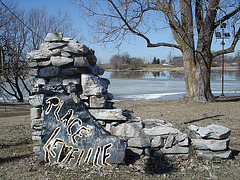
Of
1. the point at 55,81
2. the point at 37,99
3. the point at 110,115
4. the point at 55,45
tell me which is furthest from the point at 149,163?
the point at 55,45

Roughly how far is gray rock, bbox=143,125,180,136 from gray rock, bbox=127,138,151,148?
243 mm

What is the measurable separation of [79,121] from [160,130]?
1.78m

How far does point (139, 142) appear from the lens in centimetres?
510

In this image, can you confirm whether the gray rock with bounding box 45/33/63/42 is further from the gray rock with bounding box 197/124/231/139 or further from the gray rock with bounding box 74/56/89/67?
the gray rock with bounding box 197/124/231/139

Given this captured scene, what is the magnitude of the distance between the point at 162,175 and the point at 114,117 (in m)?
1.62

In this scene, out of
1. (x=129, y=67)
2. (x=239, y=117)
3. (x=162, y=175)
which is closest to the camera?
(x=162, y=175)

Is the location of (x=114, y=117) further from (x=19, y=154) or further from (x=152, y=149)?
(x=19, y=154)

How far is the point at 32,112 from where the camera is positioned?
18.4 ft

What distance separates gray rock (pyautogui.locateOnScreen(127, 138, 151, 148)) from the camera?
5.09 m

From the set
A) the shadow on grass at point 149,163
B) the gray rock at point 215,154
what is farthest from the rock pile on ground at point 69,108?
the gray rock at point 215,154

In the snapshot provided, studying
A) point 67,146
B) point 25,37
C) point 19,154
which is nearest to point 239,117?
point 67,146

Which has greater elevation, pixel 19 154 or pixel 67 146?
pixel 67 146

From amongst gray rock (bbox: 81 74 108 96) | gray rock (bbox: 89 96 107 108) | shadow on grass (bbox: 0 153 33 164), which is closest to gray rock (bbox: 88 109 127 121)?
gray rock (bbox: 89 96 107 108)

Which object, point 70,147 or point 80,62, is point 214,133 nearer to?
point 70,147
